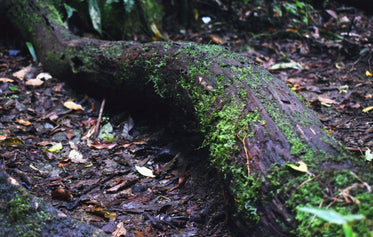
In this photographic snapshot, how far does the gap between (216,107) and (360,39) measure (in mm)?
4677

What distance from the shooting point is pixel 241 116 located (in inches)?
90.9

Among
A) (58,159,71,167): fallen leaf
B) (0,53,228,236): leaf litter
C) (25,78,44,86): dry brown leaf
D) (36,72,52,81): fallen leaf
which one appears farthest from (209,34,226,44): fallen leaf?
(58,159,71,167): fallen leaf

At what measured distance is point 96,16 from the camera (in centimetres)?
519

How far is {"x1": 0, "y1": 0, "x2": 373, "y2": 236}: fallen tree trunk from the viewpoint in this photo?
66.0 inches

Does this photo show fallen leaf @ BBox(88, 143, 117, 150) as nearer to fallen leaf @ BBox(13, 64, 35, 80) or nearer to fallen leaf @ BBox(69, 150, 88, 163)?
fallen leaf @ BBox(69, 150, 88, 163)

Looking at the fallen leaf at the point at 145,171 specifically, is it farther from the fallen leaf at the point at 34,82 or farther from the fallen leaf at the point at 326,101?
the fallen leaf at the point at 326,101

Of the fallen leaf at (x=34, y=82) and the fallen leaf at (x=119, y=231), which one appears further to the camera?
the fallen leaf at (x=34, y=82)

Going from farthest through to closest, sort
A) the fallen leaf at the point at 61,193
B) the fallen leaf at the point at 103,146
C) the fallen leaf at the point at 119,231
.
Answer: the fallen leaf at the point at 103,146
the fallen leaf at the point at 61,193
the fallen leaf at the point at 119,231

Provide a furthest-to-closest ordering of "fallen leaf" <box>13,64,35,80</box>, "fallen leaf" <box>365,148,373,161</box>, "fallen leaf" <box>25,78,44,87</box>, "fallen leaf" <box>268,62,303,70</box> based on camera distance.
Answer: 1. "fallen leaf" <box>268,62,303,70</box>
2. "fallen leaf" <box>13,64,35,80</box>
3. "fallen leaf" <box>25,78,44,87</box>
4. "fallen leaf" <box>365,148,373,161</box>

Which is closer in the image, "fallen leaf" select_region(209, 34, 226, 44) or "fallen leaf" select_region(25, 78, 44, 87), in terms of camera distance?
"fallen leaf" select_region(25, 78, 44, 87)

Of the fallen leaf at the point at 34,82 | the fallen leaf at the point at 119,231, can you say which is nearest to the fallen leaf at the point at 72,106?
the fallen leaf at the point at 34,82

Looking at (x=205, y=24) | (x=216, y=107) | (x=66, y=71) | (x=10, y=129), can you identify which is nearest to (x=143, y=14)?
(x=205, y=24)

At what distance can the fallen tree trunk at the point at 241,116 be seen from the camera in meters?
1.68

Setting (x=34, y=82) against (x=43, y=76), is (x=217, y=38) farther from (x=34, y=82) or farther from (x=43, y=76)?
(x=34, y=82)
